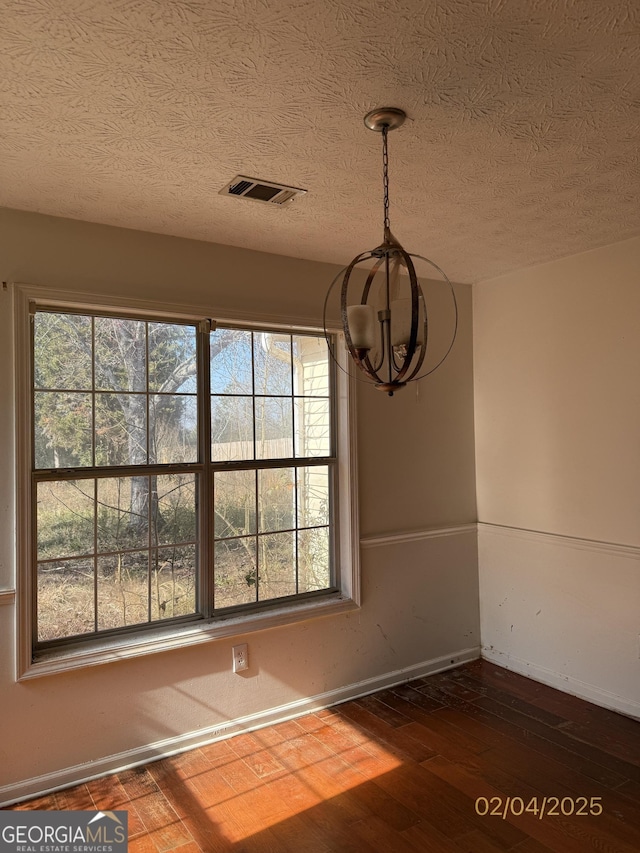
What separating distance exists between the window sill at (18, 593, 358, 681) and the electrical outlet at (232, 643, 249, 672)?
0.08 meters

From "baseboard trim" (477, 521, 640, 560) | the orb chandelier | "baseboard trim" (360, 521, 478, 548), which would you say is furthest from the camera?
"baseboard trim" (360, 521, 478, 548)

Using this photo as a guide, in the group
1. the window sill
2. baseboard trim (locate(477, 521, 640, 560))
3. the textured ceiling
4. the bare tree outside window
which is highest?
the textured ceiling

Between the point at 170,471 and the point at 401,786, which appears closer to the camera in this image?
the point at 401,786

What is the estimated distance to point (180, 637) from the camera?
2895mm

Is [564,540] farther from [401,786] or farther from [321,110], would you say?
[321,110]

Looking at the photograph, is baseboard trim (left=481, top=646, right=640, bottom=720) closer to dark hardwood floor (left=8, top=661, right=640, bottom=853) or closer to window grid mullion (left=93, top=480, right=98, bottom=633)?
dark hardwood floor (left=8, top=661, right=640, bottom=853)

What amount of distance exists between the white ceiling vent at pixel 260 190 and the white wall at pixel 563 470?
183 cm

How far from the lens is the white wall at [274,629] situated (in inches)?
101

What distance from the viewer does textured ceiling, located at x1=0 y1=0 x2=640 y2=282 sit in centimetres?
145

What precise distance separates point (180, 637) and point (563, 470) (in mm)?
2308

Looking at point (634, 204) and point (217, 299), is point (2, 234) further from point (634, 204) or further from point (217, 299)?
point (634, 204)
